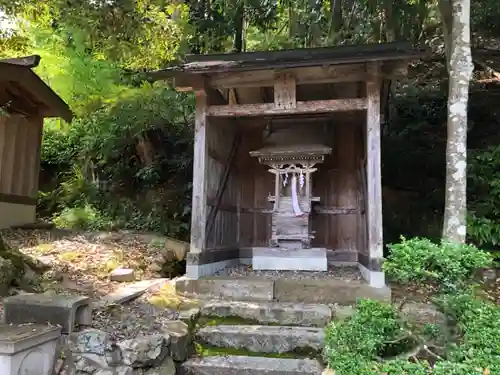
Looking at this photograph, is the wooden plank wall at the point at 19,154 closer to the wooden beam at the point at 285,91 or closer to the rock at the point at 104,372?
the wooden beam at the point at 285,91

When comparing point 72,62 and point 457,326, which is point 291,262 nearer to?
point 457,326

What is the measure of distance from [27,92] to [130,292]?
5572mm

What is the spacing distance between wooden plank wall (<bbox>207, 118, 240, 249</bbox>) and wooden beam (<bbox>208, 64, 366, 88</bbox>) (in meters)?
0.76

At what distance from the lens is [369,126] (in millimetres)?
5934

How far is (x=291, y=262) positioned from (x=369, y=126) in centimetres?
256

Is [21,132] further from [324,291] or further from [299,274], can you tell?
[324,291]

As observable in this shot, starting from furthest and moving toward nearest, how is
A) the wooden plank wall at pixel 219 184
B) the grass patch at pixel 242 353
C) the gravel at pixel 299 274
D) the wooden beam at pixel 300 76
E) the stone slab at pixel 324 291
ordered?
the wooden plank wall at pixel 219 184 < the gravel at pixel 299 274 < the wooden beam at pixel 300 76 < the stone slab at pixel 324 291 < the grass patch at pixel 242 353

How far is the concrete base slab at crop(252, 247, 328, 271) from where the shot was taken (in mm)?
6957

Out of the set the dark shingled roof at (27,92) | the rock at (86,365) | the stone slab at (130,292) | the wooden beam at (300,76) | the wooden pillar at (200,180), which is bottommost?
the rock at (86,365)

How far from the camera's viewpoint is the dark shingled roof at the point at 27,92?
769 cm

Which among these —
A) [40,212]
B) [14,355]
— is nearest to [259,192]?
[14,355]

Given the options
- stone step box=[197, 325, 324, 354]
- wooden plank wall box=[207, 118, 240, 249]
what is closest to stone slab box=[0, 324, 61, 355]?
stone step box=[197, 325, 324, 354]

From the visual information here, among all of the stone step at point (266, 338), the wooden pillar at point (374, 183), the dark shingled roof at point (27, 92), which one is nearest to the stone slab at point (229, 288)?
the stone step at point (266, 338)

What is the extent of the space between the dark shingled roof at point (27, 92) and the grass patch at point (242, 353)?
6018mm
